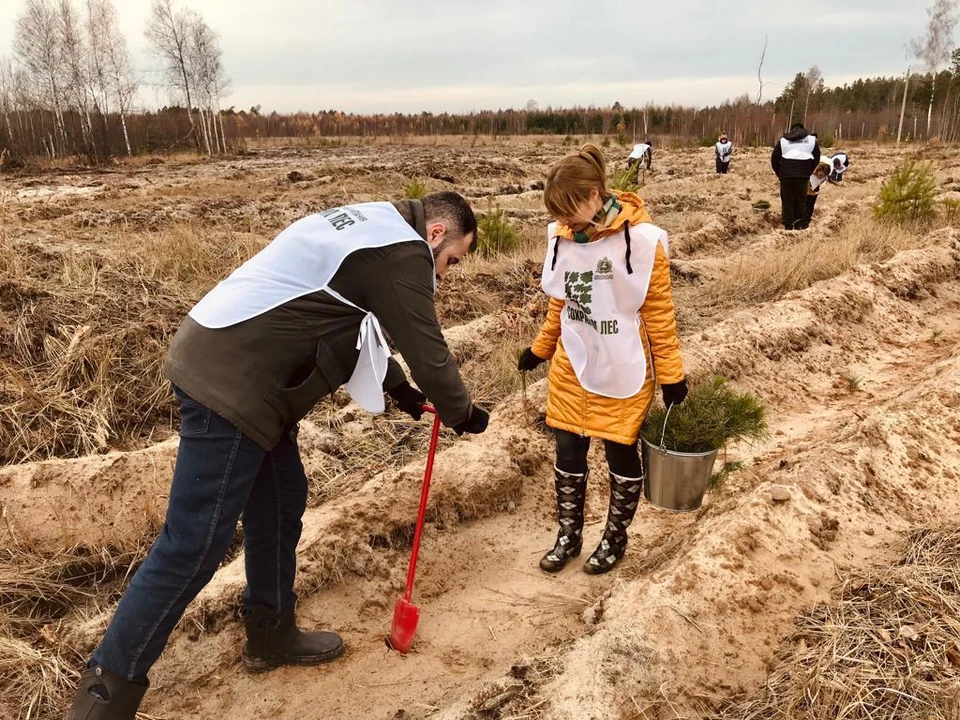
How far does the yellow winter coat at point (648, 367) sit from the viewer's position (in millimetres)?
2705

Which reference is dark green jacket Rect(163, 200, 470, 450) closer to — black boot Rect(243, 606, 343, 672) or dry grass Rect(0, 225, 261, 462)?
black boot Rect(243, 606, 343, 672)

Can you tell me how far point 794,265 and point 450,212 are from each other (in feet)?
19.0

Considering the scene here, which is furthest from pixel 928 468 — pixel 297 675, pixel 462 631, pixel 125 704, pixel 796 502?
pixel 125 704

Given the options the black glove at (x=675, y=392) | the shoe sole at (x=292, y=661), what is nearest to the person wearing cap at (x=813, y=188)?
the black glove at (x=675, y=392)

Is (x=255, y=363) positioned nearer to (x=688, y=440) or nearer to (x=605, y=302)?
(x=605, y=302)

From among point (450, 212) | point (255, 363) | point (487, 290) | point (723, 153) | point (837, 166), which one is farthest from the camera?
point (723, 153)

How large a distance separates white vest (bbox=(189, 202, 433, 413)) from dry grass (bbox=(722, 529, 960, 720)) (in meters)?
1.59

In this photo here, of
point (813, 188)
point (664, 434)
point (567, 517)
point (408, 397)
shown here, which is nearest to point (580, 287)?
point (664, 434)

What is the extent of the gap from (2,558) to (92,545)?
363mm

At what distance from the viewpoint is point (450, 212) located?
227cm

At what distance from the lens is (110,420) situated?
4.63m

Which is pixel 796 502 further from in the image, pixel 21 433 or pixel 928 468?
pixel 21 433

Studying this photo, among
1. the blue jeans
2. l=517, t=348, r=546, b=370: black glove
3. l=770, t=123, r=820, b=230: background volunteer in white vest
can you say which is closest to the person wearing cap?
l=770, t=123, r=820, b=230: background volunteer in white vest

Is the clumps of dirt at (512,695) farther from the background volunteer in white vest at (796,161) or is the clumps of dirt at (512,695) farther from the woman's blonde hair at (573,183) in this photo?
the background volunteer in white vest at (796,161)
